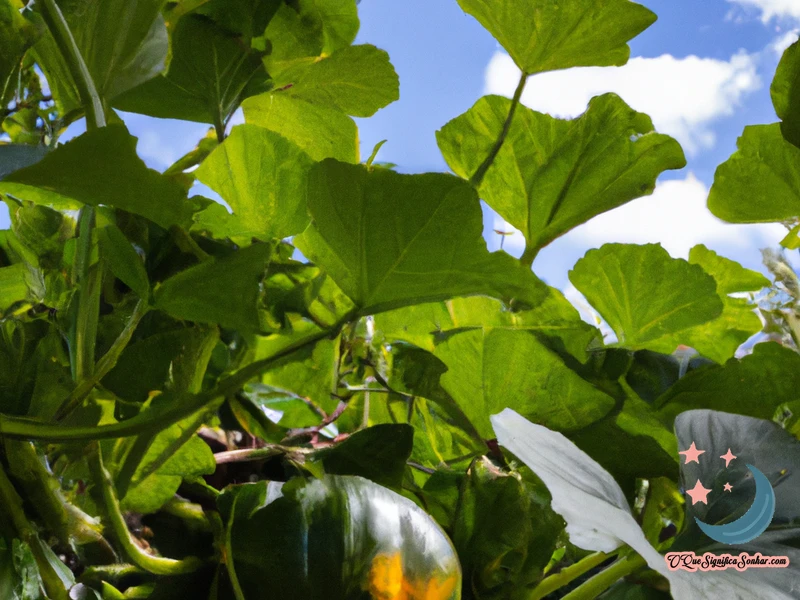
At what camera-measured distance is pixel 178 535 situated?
19 cm

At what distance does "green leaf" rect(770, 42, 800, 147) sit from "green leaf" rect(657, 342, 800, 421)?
0.24ft

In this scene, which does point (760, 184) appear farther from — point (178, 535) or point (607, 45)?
point (178, 535)

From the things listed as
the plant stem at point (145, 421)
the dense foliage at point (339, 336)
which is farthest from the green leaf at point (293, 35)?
the plant stem at point (145, 421)

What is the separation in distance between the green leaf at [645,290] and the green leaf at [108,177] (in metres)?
0.14

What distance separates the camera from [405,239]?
15 centimetres

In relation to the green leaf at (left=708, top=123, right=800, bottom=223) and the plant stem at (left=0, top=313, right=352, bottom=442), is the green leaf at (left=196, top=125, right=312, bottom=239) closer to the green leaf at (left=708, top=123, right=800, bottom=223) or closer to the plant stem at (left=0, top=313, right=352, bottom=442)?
the plant stem at (left=0, top=313, right=352, bottom=442)

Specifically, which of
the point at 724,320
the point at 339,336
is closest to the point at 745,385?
the point at 724,320

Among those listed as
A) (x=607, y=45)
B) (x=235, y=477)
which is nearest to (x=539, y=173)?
(x=607, y=45)

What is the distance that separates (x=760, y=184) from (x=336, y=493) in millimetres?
200

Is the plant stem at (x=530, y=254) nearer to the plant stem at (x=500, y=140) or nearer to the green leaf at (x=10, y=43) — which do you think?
the plant stem at (x=500, y=140)

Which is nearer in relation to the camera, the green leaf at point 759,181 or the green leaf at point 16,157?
the green leaf at point 16,157

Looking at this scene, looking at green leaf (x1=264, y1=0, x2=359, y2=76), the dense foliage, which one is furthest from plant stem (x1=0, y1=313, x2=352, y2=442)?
green leaf (x1=264, y1=0, x2=359, y2=76)

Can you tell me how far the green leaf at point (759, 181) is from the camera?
24 cm

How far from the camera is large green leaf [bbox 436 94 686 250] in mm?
198
